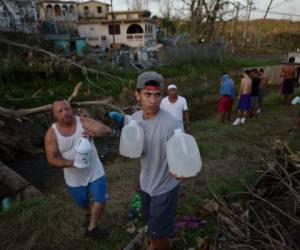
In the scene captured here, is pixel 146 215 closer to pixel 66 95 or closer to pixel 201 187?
pixel 201 187

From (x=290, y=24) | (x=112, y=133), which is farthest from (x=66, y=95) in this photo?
(x=290, y=24)

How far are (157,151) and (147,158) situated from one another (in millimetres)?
126

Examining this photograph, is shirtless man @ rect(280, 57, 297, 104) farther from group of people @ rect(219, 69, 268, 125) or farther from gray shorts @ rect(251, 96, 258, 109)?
gray shorts @ rect(251, 96, 258, 109)

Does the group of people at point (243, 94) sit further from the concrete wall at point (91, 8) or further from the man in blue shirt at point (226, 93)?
the concrete wall at point (91, 8)

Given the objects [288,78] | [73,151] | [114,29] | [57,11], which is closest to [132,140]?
[73,151]

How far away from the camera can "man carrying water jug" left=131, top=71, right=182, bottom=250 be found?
86.4 inches

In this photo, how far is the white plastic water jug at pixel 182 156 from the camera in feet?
6.89

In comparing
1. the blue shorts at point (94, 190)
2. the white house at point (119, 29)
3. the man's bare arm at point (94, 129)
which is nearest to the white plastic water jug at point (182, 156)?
the man's bare arm at point (94, 129)

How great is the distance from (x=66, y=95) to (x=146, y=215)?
8912 mm

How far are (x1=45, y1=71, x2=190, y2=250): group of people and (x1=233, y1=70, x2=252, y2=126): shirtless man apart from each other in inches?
224

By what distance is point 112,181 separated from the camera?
4988mm

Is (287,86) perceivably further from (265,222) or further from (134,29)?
(134,29)

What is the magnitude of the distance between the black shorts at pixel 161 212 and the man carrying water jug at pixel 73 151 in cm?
69

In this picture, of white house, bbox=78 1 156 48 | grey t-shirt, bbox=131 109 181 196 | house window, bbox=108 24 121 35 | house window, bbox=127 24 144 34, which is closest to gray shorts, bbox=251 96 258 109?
grey t-shirt, bbox=131 109 181 196
